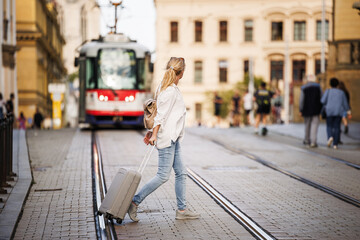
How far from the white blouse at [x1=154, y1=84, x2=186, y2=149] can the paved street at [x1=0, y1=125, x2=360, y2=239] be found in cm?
→ 93

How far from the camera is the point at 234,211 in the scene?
9.11 metres

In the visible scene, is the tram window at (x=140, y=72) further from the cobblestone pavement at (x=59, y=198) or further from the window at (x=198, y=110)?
the window at (x=198, y=110)

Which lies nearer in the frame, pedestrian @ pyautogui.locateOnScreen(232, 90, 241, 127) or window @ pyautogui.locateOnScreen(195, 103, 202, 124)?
pedestrian @ pyautogui.locateOnScreen(232, 90, 241, 127)

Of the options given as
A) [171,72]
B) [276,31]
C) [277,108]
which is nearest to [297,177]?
[171,72]

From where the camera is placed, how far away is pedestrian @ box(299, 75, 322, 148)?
790 inches

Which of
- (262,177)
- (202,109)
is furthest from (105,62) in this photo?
(202,109)

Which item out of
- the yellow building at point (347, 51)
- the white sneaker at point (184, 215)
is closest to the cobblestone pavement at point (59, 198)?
the white sneaker at point (184, 215)

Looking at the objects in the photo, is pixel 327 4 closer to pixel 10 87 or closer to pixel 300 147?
pixel 10 87

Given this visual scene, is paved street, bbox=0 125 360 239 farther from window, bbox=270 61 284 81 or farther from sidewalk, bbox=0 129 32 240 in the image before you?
window, bbox=270 61 284 81

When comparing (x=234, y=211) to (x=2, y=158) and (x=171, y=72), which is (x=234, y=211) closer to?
(x=171, y=72)

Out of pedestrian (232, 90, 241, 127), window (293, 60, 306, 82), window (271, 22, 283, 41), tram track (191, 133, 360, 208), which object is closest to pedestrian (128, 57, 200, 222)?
tram track (191, 133, 360, 208)

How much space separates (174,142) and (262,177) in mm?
4875

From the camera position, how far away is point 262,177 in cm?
1292

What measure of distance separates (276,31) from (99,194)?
58936mm
